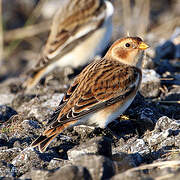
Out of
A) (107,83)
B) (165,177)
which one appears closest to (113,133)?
(107,83)

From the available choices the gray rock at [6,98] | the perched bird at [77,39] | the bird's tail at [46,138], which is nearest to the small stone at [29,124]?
the bird's tail at [46,138]

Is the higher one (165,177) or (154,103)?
(165,177)

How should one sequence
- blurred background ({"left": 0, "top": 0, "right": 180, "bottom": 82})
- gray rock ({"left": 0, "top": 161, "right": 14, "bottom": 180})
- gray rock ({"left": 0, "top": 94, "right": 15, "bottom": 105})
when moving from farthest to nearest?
blurred background ({"left": 0, "top": 0, "right": 180, "bottom": 82}) → gray rock ({"left": 0, "top": 94, "right": 15, "bottom": 105}) → gray rock ({"left": 0, "top": 161, "right": 14, "bottom": 180})

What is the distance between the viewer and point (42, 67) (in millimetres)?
6562

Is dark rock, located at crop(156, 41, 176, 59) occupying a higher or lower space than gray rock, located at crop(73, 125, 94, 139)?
lower

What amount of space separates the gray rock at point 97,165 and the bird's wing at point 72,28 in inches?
137

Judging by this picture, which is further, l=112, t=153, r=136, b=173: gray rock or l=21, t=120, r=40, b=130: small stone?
l=21, t=120, r=40, b=130: small stone

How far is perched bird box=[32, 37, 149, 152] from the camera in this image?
164 inches

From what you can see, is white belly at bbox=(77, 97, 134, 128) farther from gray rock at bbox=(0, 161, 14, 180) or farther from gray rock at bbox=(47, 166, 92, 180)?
gray rock at bbox=(47, 166, 92, 180)

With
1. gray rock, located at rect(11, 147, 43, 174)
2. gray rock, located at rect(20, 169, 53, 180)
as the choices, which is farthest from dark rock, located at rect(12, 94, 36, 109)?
gray rock, located at rect(20, 169, 53, 180)

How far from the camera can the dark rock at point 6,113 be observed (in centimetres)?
509

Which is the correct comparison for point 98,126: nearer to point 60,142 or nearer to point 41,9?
point 60,142

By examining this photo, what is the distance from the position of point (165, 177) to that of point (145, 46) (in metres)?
2.04

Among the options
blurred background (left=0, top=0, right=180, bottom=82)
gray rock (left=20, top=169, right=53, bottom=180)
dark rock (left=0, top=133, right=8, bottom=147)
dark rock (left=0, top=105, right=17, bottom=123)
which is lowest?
blurred background (left=0, top=0, right=180, bottom=82)
